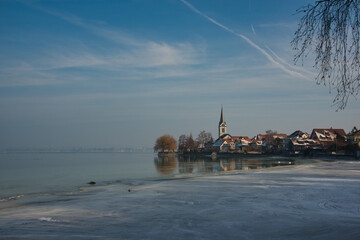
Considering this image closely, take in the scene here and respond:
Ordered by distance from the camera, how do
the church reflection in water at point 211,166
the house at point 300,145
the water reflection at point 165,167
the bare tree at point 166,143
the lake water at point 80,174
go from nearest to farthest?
1. the lake water at point 80,174
2. the church reflection in water at point 211,166
3. the water reflection at point 165,167
4. the house at point 300,145
5. the bare tree at point 166,143

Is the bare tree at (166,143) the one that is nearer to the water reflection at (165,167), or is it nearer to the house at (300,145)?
the house at (300,145)

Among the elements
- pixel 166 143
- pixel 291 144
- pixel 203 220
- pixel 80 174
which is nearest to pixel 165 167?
pixel 80 174

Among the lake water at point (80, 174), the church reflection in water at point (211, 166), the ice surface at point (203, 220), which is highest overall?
the ice surface at point (203, 220)

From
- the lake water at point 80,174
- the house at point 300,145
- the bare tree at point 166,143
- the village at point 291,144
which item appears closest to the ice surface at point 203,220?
the lake water at point 80,174

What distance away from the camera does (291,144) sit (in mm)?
94938

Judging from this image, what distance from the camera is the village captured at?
7394 centimetres

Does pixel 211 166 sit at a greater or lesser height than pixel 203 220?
lesser

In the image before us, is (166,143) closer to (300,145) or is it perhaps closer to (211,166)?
(300,145)

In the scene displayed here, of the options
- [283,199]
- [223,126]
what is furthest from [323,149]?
[223,126]

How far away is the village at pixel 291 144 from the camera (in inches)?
2911

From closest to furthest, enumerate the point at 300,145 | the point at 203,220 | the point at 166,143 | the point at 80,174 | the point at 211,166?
1. the point at 203,220
2. the point at 80,174
3. the point at 211,166
4. the point at 300,145
5. the point at 166,143

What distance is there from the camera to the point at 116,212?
10.3 meters

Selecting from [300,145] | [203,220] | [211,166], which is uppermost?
[300,145]

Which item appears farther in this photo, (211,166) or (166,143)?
(166,143)
